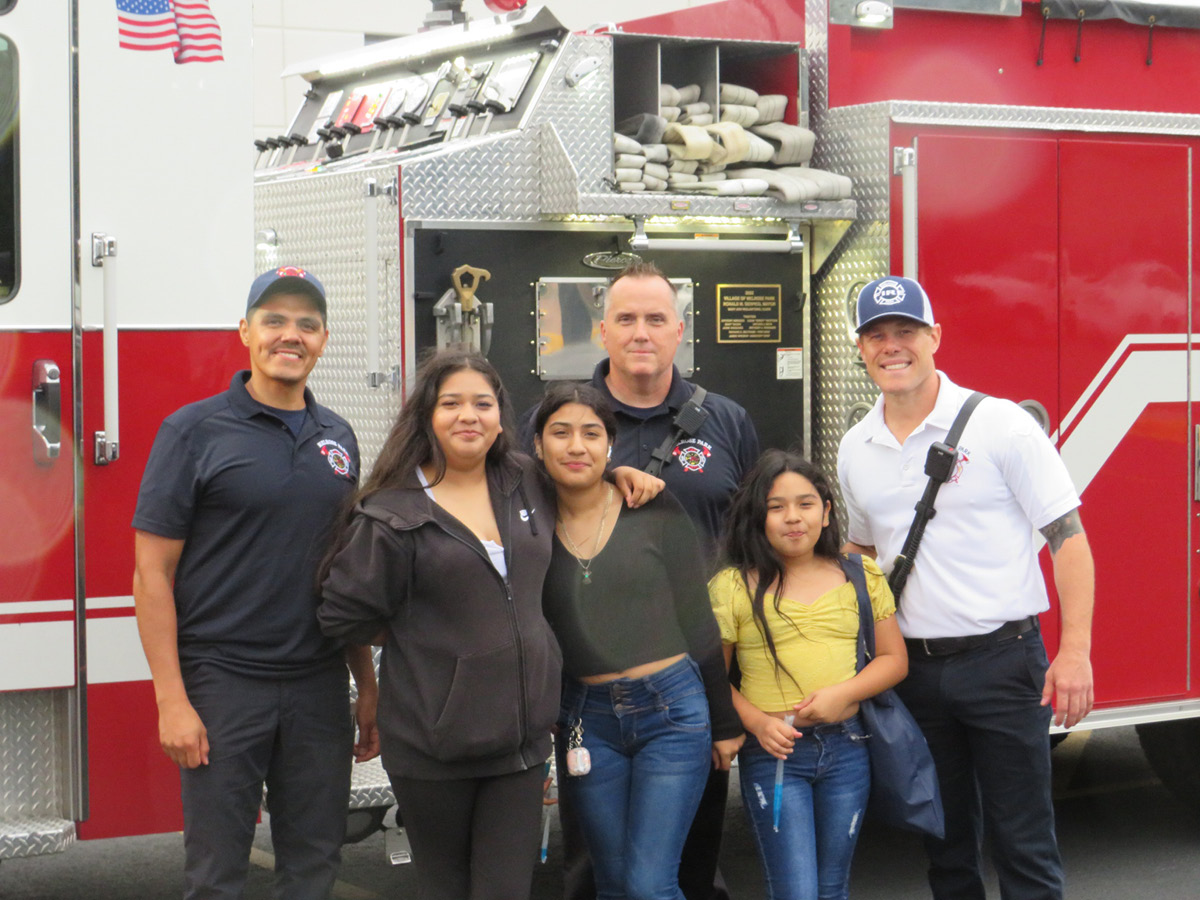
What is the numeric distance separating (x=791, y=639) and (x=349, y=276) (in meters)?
2.04

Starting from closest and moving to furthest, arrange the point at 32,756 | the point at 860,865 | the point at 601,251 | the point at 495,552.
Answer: the point at 495,552 → the point at 32,756 → the point at 601,251 → the point at 860,865

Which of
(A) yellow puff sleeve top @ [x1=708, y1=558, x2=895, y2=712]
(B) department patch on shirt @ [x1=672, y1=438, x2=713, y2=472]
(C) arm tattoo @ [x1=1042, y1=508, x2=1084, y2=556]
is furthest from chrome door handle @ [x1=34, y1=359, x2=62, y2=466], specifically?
(C) arm tattoo @ [x1=1042, y1=508, x2=1084, y2=556]

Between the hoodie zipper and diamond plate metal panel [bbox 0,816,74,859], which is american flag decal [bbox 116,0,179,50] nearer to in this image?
the hoodie zipper

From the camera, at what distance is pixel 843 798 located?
12.1 feet

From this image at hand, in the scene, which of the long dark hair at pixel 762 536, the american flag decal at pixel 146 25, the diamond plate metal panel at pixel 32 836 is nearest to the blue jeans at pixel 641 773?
the long dark hair at pixel 762 536

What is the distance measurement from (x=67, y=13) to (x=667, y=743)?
237 cm

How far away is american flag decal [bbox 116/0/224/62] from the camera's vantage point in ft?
13.1

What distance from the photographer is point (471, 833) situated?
3355 millimetres

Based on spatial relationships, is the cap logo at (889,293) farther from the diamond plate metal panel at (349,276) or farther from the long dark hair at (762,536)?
the diamond plate metal panel at (349,276)

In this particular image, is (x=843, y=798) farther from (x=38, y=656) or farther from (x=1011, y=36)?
(x=1011, y=36)

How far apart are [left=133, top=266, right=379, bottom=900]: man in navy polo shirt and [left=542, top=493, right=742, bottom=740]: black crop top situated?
1.75 ft

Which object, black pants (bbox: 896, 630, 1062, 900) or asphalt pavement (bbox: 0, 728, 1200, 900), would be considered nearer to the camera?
black pants (bbox: 896, 630, 1062, 900)

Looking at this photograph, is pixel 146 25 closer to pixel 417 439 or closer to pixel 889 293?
pixel 417 439

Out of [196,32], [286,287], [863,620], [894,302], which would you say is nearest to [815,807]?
[863,620]
